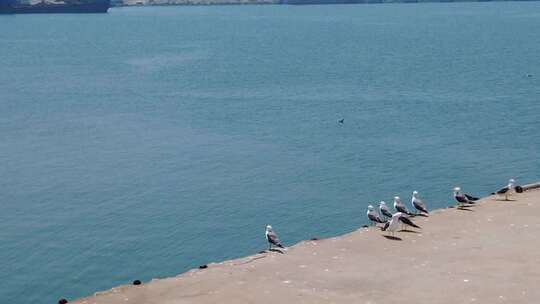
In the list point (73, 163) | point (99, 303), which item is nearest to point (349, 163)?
point (73, 163)

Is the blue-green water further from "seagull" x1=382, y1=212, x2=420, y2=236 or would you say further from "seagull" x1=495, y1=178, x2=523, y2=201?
"seagull" x1=382, y1=212, x2=420, y2=236

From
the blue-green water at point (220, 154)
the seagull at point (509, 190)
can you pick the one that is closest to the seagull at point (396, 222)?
the seagull at point (509, 190)

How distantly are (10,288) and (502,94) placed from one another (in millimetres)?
66420

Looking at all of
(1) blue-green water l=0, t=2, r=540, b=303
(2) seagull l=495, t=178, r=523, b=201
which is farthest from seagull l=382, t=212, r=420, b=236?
(1) blue-green water l=0, t=2, r=540, b=303

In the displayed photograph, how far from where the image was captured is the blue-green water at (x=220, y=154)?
46.0 meters

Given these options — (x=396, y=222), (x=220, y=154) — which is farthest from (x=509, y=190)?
(x=220, y=154)

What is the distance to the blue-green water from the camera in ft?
151

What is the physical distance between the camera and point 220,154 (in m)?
65.6

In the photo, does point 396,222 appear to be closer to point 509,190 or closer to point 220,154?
point 509,190

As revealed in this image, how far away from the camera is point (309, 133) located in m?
74.1

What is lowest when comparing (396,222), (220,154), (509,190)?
Answer: (396,222)

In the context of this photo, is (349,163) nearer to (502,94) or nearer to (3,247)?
(3,247)

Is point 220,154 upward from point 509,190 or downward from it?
upward

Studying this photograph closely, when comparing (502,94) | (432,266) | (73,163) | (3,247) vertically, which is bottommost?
(432,266)
